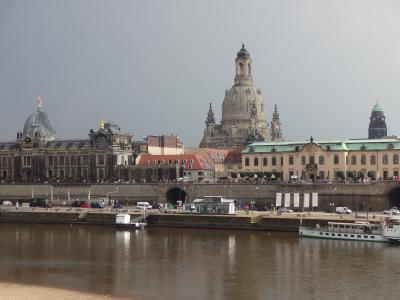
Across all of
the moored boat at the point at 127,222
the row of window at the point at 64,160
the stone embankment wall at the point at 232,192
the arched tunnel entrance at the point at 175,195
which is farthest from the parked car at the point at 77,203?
the moored boat at the point at 127,222

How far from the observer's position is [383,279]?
5006 centimetres

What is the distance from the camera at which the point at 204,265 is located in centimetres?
5662

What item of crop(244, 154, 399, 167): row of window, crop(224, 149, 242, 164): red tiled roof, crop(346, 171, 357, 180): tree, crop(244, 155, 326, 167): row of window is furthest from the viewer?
crop(224, 149, 242, 164): red tiled roof

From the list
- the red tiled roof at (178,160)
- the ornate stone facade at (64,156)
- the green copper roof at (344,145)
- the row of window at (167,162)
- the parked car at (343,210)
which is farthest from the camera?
the ornate stone facade at (64,156)

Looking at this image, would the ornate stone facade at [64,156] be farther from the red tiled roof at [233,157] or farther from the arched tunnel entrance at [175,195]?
the red tiled roof at [233,157]

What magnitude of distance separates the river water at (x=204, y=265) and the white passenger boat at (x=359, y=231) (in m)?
1.35

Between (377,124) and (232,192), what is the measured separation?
82.4m

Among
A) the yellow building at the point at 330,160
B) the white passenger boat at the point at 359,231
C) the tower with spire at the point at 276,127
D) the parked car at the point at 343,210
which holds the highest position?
the tower with spire at the point at 276,127

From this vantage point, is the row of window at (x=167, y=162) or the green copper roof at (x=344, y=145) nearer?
the green copper roof at (x=344, y=145)

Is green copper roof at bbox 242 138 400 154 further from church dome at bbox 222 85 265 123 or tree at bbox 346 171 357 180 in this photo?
church dome at bbox 222 85 265 123

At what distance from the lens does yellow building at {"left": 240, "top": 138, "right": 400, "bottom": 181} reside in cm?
9975

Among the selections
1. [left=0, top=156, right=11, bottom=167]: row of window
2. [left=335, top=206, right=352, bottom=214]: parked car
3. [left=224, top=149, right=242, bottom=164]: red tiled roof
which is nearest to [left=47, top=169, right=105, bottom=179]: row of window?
[left=0, top=156, right=11, bottom=167]: row of window

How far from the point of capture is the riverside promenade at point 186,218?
262 ft

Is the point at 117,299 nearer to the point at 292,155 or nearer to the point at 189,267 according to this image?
the point at 189,267
